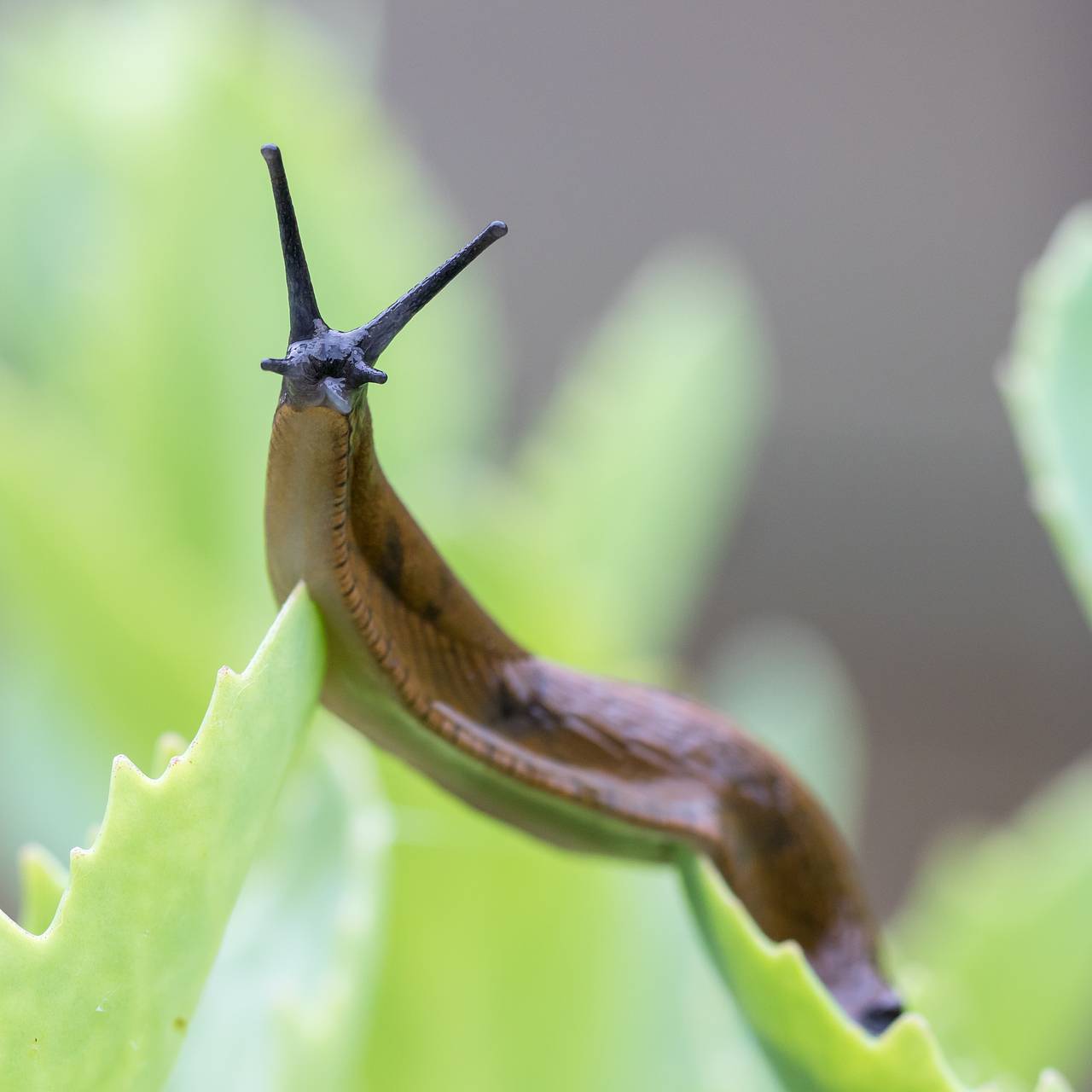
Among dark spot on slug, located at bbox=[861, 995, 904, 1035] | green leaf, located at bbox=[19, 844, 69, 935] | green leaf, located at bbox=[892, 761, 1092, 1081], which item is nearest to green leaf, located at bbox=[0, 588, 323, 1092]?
green leaf, located at bbox=[19, 844, 69, 935]

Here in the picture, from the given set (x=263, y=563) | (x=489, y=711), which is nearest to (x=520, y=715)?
(x=489, y=711)

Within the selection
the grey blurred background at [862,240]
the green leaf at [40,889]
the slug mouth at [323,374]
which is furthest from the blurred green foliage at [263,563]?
the grey blurred background at [862,240]

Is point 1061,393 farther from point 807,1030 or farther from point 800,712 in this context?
point 800,712

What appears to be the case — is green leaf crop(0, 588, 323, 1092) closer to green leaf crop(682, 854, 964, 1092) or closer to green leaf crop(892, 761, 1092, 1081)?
green leaf crop(682, 854, 964, 1092)

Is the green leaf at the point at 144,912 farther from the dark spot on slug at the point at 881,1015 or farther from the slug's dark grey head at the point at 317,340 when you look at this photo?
the dark spot on slug at the point at 881,1015

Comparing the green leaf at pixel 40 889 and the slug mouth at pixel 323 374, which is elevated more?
the slug mouth at pixel 323 374

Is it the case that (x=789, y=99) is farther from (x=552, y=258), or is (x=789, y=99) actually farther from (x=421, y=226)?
(x=421, y=226)
